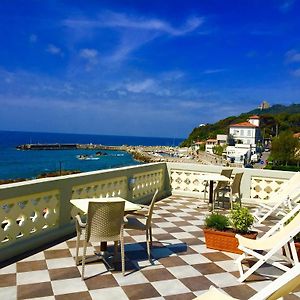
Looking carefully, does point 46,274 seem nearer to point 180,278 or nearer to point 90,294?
point 90,294

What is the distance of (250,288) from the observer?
395 cm

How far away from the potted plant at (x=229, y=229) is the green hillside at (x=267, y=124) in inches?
4290

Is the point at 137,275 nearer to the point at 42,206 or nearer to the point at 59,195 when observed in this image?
the point at 42,206

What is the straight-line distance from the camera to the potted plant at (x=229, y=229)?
5062 mm

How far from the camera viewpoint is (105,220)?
13.1 feet

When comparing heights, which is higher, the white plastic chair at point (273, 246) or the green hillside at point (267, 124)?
the green hillside at point (267, 124)

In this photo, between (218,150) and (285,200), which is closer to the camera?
(285,200)

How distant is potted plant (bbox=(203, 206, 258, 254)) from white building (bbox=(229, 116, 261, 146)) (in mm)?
109434

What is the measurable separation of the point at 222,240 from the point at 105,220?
206 cm

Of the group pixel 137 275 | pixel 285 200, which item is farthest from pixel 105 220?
pixel 285 200

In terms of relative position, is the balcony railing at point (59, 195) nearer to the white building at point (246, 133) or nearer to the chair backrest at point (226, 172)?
the chair backrest at point (226, 172)

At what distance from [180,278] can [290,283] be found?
227cm

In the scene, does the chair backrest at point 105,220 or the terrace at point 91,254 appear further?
the chair backrest at point 105,220

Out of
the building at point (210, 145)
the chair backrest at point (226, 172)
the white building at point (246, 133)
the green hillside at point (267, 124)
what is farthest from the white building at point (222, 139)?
the chair backrest at point (226, 172)
